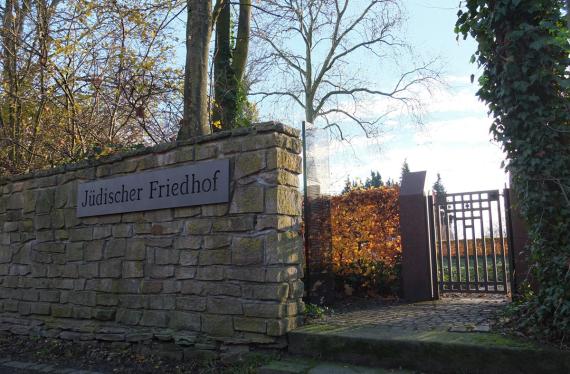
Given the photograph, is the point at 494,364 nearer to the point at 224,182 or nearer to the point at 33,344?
the point at 224,182

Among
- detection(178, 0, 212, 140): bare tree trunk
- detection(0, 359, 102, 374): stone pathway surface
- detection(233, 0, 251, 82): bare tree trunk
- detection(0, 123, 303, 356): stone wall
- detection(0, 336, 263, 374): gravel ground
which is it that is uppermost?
detection(233, 0, 251, 82): bare tree trunk

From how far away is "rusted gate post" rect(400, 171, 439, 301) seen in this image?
6.77 m

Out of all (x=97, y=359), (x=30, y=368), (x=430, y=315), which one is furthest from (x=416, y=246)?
(x=30, y=368)

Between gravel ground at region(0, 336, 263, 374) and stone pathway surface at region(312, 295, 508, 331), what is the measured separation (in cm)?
112

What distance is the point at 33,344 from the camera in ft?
20.3

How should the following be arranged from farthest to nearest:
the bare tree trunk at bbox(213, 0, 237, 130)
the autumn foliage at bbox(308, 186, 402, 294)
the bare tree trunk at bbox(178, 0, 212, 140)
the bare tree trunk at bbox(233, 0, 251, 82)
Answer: the bare tree trunk at bbox(233, 0, 251, 82) < the bare tree trunk at bbox(213, 0, 237, 130) < the autumn foliage at bbox(308, 186, 402, 294) < the bare tree trunk at bbox(178, 0, 212, 140)

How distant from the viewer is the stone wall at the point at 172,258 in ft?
15.0

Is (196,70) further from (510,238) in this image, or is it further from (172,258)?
(510,238)

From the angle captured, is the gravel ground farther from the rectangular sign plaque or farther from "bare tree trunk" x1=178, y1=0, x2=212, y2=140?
"bare tree trunk" x1=178, y1=0, x2=212, y2=140

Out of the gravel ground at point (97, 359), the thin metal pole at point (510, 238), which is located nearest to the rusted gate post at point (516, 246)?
the thin metal pole at point (510, 238)

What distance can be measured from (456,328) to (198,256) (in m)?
2.51

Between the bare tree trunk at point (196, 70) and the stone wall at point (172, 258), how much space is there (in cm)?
67

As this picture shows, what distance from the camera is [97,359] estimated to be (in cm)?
533

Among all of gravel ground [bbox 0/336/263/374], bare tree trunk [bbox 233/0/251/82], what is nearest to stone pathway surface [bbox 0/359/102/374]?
gravel ground [bbox 0/336/263/374]
